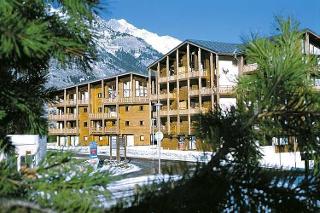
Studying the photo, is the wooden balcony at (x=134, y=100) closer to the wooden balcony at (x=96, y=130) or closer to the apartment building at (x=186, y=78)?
the apartment building at (x=186, y=78)

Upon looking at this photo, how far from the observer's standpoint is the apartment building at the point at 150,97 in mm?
58256

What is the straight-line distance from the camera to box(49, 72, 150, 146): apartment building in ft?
234

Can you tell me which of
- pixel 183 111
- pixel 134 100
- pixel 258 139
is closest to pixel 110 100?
pixel 134 100

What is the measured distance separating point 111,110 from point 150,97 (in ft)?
30.6

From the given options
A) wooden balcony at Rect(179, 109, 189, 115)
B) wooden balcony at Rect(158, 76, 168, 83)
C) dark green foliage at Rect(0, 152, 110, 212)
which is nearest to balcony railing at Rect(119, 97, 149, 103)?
wooden balcony at Rect(158, 76, 168, 83)

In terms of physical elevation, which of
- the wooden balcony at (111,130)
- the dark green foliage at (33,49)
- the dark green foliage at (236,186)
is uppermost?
the wooden balcony at (111,130)

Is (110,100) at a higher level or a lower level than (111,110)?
higher

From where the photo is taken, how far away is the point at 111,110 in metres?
74.7

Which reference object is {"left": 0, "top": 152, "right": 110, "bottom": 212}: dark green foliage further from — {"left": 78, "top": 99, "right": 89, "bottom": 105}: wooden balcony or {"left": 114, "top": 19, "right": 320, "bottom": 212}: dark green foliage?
{"left": 78, "top": 99, "right": 89, "bottom": 105}: wooden balcony

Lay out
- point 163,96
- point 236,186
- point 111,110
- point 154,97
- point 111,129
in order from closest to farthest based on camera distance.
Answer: point 236,186
point 163,96
point 154,97
point 111,129
point 111,110

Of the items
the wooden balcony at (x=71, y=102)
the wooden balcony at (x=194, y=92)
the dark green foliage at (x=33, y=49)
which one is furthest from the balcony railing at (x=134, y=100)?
the dark green foliage at (x=33, y=49)

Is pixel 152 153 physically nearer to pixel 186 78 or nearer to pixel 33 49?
pixel 186 78

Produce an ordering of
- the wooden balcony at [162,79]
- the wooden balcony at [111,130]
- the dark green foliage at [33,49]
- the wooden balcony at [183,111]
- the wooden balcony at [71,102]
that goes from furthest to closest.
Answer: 1. the wooden balcony at [71,102]
2. the wooden balcony at [111,130]
3. the wooden balcony at [162,79]
4. the wooden balcony at [183,111]
5. the dark green foliage at [33,49]

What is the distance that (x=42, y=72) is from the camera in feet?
6.86
